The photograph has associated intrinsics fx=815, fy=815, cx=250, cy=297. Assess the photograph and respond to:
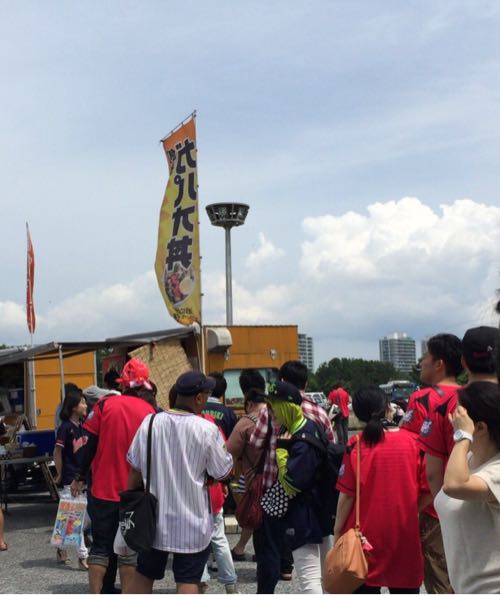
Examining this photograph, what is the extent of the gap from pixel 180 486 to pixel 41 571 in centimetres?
429

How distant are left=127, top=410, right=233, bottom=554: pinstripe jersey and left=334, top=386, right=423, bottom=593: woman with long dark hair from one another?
2.53 feet

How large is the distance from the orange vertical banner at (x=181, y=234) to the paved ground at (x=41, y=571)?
404cm

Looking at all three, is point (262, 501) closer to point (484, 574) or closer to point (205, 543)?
point (205, 543)

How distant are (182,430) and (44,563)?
4.77 m

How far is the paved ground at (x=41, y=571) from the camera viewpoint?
7.29 metres

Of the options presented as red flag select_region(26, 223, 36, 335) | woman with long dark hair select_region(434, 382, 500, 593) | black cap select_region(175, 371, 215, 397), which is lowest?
woman with long dark hair select_region(434, 382, 500, 593)

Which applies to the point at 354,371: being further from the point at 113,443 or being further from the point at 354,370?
the point at 113,443

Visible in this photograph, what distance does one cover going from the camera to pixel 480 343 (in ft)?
12.6

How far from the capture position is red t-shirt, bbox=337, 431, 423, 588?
427 centimetres

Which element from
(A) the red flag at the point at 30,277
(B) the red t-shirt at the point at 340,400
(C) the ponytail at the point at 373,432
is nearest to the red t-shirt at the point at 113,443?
(C) the ponytail at the point at 373,432

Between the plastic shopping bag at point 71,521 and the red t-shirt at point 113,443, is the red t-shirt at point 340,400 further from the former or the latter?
the red t-shirt at point 113,443

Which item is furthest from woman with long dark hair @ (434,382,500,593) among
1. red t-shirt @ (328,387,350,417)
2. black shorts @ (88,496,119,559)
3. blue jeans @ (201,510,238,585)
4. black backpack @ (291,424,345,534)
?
red t-shirt @ (328,387,350,417)

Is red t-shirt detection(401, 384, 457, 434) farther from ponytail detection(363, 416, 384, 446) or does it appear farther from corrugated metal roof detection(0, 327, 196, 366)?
corrugated metal roof detection(0, 327, 196, 366)

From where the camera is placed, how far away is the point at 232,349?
43.4 ft
